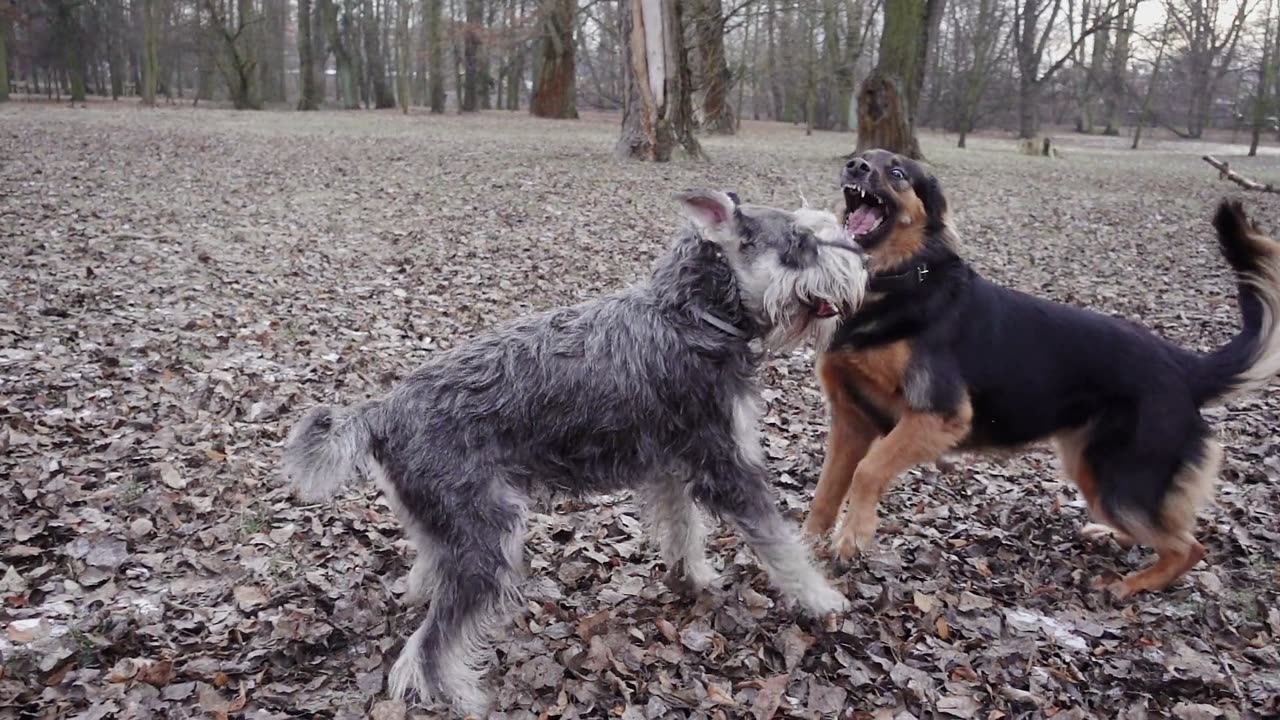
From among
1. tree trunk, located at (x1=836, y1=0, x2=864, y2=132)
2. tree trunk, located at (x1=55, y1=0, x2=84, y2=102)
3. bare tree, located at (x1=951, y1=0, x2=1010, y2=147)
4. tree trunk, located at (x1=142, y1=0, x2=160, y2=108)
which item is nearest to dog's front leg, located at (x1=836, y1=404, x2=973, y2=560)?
tree trunk, located at (x1=836, y1=0, x2=864, y2=132)

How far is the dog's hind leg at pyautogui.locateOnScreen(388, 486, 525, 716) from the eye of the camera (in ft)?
11.6

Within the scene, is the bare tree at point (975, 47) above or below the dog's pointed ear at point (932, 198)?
above

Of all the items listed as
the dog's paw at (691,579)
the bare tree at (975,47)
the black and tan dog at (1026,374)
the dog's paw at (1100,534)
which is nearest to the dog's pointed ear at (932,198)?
the black and tan dog at (1026,374)

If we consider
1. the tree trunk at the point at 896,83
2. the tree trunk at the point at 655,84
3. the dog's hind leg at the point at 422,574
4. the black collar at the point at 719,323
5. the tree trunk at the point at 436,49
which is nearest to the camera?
the dog's hind leg at the point at 422,574

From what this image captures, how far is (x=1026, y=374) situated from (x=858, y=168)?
137 cm

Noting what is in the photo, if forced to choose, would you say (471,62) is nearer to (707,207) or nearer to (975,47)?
(975,47)

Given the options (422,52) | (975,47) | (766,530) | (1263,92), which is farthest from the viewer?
(422,52)

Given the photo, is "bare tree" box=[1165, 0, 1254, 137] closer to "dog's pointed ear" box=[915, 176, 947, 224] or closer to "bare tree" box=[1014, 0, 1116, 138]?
"bare tree" box=[1014, 0, 1116, 138]

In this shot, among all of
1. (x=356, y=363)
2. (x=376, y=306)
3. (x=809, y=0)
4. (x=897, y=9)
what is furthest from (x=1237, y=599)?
(x=809, y=0)

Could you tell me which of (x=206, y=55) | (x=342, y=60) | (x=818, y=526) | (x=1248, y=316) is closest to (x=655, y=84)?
(x=818, y=526)

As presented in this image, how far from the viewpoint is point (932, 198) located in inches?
189

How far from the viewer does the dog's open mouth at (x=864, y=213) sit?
4.68 metres

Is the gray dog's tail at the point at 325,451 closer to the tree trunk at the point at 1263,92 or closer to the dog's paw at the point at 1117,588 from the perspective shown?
the dog's paw at the point at 1117,588

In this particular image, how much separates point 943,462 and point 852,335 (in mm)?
2055
